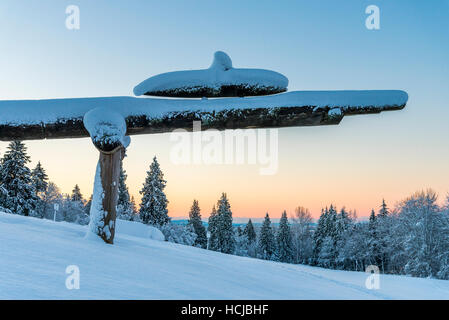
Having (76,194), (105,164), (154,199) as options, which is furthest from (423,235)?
(76,194)

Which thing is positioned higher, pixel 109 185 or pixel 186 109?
pixel 186 109

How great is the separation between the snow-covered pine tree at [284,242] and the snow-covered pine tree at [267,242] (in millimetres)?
1123

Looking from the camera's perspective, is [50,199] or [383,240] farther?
[50,199]

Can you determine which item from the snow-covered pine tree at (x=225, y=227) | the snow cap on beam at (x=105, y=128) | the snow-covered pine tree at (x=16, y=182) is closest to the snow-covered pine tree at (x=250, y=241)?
the snow-covered pine tree at (x=225, y=227)

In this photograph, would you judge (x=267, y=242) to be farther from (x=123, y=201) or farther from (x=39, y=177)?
(x=39, y=177)

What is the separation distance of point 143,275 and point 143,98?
96.7 inches

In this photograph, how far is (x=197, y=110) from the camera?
3941mm

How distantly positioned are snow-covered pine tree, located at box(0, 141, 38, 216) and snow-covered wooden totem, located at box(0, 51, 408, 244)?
2643cm

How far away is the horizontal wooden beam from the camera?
3.86m

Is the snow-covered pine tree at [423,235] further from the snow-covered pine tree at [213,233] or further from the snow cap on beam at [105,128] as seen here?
the snow cap on beam at [105,128]

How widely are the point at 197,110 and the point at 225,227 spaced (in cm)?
4321

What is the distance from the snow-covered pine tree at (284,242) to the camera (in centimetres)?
4809
